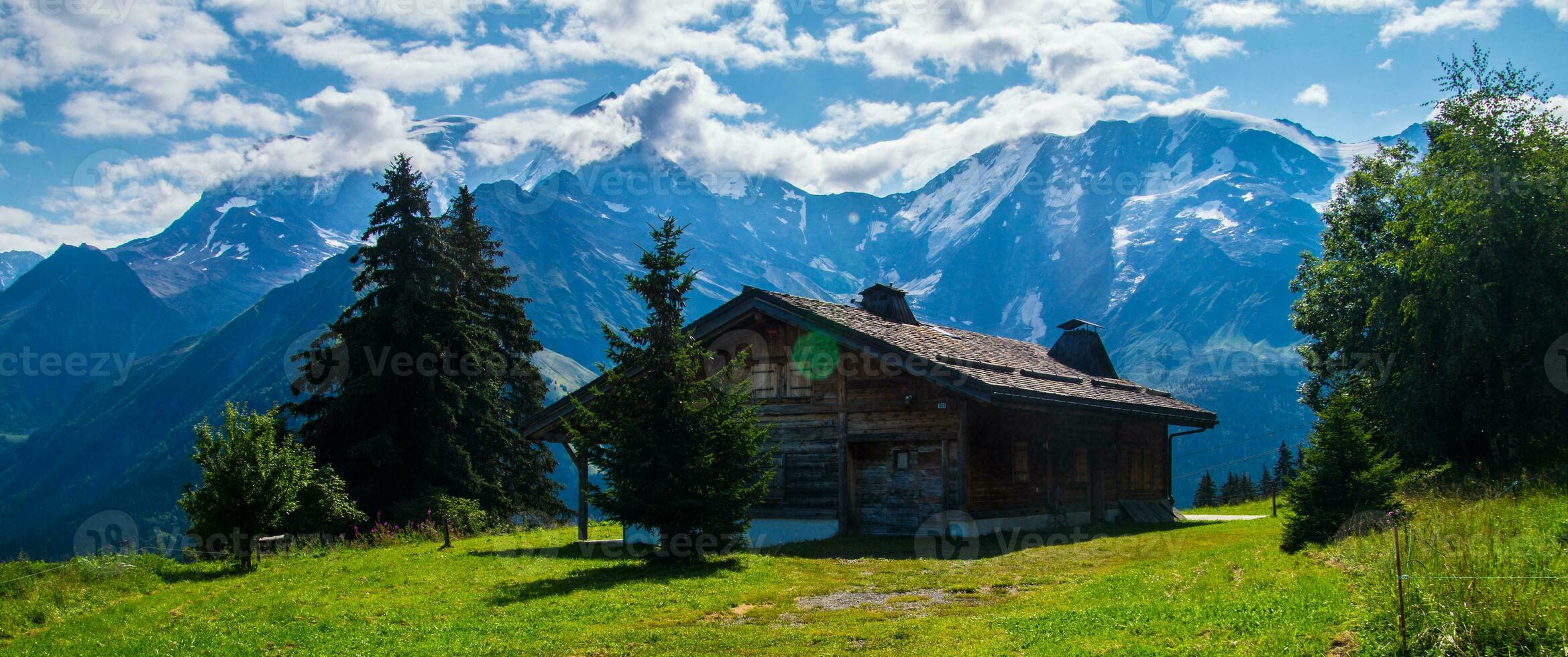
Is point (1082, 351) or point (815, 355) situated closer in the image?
point (815, 355)

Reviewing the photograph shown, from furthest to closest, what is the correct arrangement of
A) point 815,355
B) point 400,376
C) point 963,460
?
point 400,376 → point 815,355 → point 963,460

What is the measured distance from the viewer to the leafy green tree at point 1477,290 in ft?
64.0

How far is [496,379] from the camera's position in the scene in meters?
38.8

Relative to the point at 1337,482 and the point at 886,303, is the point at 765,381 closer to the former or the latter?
the point at 886,303

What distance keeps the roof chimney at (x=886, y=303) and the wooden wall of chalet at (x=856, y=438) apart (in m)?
5.99

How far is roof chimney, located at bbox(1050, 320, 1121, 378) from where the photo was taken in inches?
1387

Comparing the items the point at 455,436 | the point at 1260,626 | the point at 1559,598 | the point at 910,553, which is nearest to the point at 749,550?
the point at 910,553

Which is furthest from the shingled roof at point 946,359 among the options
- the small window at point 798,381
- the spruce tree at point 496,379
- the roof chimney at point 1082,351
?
the spruce tree at point 496,379

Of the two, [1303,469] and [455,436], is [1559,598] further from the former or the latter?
[455,436]

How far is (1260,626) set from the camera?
8.81 m

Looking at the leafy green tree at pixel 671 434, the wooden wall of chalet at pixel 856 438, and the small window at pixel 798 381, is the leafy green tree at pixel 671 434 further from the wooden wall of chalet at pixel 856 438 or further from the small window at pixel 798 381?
the small window at pixel 798 381

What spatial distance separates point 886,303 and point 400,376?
1674 centimetres

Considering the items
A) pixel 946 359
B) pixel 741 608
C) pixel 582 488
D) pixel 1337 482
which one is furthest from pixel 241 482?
pixel 1337 482

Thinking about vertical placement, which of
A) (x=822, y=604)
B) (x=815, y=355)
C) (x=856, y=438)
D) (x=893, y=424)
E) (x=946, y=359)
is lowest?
(x=822, y=604)
